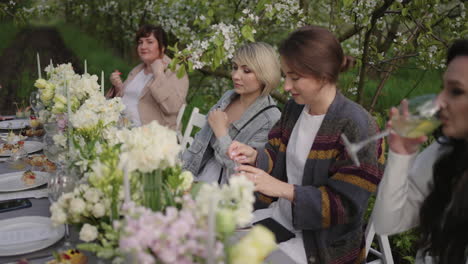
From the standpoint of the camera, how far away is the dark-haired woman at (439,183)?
1.11m

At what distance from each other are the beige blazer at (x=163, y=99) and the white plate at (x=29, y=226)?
2054 millimetres

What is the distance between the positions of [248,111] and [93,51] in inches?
191

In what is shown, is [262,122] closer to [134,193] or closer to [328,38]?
[328,38]

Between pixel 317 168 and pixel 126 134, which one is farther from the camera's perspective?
pixel 317 168

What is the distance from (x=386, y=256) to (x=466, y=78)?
99cm

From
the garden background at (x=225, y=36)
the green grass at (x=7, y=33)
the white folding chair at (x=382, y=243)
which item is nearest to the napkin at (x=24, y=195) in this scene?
the garden background at (x=225, y=36)

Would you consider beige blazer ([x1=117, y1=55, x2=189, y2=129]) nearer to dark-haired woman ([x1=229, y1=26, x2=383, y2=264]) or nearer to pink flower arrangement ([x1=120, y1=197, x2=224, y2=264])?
dark-haired woman ([x1=229, y1=26, x2=383, y2=264])

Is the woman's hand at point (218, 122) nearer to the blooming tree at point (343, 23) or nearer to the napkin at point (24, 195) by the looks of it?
the blooming tree at point (343, 23)

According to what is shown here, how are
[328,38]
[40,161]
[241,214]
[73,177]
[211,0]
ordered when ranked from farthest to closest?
[211,0]
[40,161]
[328,38]
[73,177]
[241,214]

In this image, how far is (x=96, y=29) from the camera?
616 cm

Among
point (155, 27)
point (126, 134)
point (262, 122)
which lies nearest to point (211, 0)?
point (155, 27)

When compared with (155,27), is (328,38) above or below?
above

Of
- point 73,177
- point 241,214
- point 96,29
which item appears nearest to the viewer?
point 241,214

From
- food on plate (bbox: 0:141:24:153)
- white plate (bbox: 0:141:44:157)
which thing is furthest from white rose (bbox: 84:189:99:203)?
white plate (bbox: 0:141:44:157)
